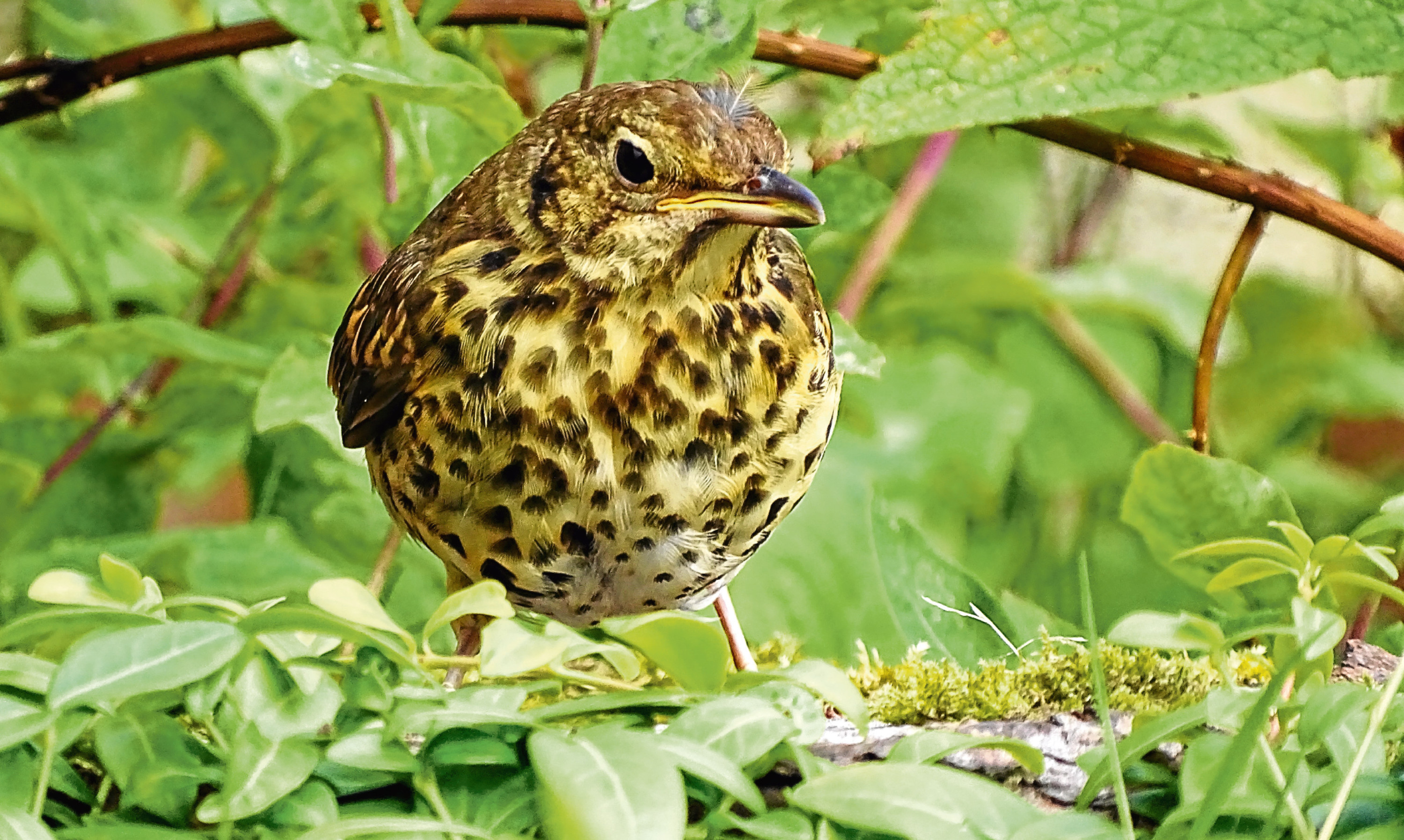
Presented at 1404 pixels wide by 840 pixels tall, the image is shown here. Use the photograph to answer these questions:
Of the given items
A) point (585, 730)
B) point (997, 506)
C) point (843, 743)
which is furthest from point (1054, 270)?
point (585, 730)

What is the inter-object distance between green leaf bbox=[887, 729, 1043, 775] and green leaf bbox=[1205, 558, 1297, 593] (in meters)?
0.17

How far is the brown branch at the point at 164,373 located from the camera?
2.00m

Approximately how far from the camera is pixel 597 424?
1.30m

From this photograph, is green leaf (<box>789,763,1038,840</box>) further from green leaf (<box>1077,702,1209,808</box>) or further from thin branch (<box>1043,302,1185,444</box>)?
thin branch (<box>1043,302,1185,444</box>)

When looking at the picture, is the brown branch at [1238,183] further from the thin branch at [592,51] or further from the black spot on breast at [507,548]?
the black spot on breast at [507,548]

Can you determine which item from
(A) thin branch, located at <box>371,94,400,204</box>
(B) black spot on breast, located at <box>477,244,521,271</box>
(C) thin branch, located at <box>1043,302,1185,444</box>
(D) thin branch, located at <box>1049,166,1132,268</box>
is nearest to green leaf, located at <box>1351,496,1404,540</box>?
(B) black spot on breast, located at <box>477,244,521,271</box>

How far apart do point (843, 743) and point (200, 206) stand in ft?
6.94

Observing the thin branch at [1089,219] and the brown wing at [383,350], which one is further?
the thin branch at [1089,219]

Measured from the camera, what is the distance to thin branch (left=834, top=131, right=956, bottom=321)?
218 centimetres

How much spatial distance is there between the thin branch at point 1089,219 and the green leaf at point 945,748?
2.46 m

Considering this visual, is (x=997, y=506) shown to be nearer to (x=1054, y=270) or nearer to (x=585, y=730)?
(x=1054, y=270)

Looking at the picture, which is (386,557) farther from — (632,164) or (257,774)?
(257,774)

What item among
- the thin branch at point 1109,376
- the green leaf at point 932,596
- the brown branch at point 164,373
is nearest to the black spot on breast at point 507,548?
the green leaf at point 932,596

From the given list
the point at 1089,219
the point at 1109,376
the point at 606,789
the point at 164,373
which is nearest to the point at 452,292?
the point at 606,789
